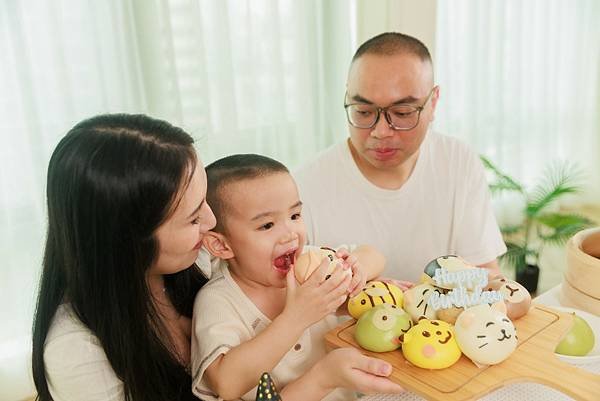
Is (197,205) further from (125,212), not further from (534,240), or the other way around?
(534,240)

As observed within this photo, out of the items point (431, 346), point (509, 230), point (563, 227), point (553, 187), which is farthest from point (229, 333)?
point (553, 187)

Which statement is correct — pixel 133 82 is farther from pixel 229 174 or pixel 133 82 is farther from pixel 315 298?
pixel 315 298

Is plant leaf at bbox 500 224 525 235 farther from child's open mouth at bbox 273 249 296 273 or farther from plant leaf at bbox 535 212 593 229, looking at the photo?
child's open mouth at bbox 273 249 296 273

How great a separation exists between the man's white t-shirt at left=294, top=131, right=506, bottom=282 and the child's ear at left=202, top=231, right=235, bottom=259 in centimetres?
68

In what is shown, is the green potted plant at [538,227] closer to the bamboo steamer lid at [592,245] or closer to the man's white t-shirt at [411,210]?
the man's white t-shirt at [411,210]

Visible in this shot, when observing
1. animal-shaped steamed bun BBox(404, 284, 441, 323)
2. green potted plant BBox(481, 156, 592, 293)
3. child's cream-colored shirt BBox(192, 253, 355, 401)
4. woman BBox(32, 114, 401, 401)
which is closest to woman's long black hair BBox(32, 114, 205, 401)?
woman BBox(32, 114, 401, 401)

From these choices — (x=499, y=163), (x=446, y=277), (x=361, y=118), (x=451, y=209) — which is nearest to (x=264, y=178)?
(x=446, y=277)

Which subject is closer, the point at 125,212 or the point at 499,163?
the point at 125,212

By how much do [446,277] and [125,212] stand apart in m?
0.62

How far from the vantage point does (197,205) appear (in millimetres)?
1002

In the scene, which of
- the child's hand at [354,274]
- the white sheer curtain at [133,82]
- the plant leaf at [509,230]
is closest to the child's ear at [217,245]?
the child's hand at [354,274]

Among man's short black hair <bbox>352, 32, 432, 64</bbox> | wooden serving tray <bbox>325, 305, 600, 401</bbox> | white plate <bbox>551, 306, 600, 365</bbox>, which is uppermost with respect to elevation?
man's short black hair <bbox>352, 32, 432, 64</bbox>

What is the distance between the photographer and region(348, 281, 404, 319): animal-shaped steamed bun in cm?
106

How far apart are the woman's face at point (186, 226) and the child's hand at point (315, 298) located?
22 centimetres
